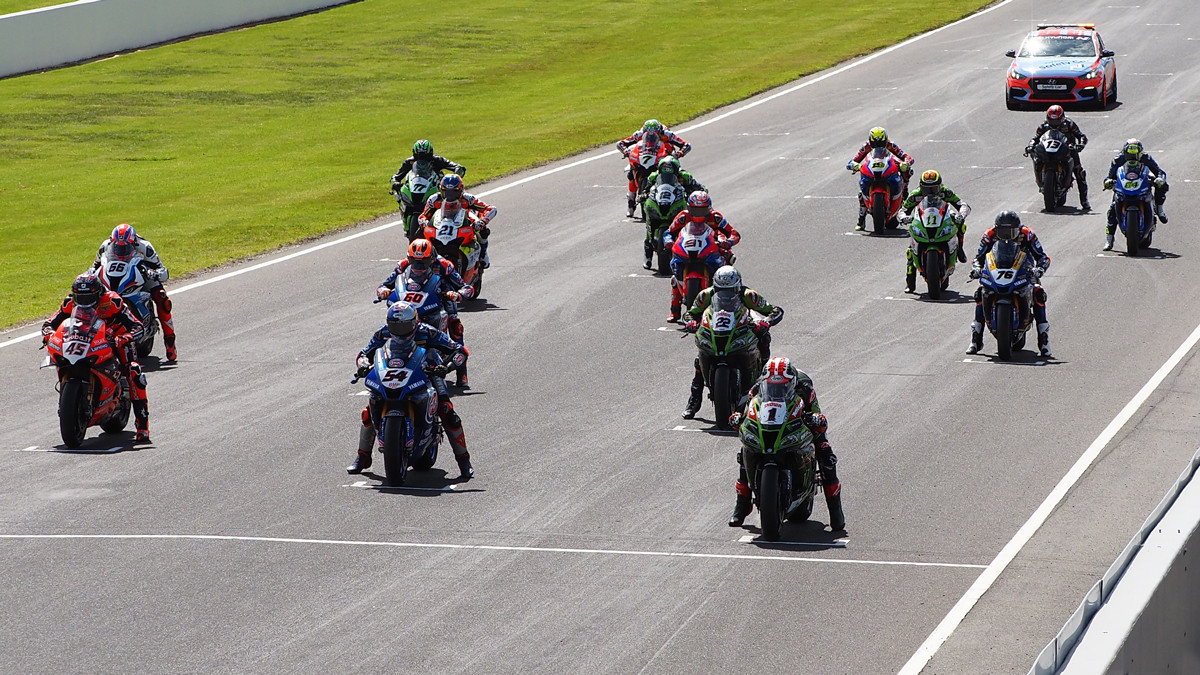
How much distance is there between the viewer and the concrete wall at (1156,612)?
23.1 ft

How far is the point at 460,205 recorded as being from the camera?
84.5ft

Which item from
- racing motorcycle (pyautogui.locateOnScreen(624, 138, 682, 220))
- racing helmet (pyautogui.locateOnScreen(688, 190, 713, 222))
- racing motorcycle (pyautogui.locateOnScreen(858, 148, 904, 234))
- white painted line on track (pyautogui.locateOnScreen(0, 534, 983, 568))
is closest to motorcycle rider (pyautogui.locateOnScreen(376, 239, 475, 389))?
racing helmet (pyautogui.locateOnScreen(688, 190, 713, 222))

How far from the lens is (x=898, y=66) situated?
51.7 metres

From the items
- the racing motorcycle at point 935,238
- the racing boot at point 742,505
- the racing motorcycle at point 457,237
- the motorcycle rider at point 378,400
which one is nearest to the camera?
the racing boot at point 742,505

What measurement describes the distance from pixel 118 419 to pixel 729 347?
6477mm

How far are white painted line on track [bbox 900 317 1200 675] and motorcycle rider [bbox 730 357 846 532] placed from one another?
1.45m

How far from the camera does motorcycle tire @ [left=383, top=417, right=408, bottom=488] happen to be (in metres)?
15.9

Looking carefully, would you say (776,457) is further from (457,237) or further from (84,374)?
(457,237)

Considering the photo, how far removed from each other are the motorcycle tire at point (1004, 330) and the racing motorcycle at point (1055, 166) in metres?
11.7

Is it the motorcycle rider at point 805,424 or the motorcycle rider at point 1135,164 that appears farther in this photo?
the motorcycle rider at point 1135,164

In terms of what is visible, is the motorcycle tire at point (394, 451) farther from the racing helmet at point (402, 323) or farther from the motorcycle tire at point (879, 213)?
the motorcycle tire at point (879, 213)

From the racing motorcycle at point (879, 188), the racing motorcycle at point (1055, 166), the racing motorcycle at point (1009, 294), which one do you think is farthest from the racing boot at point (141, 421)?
the racing motorcycle at point (1055, 166)

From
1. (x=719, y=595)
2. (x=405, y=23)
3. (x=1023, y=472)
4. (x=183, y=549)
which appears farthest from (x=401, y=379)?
(x=405, y=23)

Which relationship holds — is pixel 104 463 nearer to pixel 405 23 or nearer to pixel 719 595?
pixel 719 595
